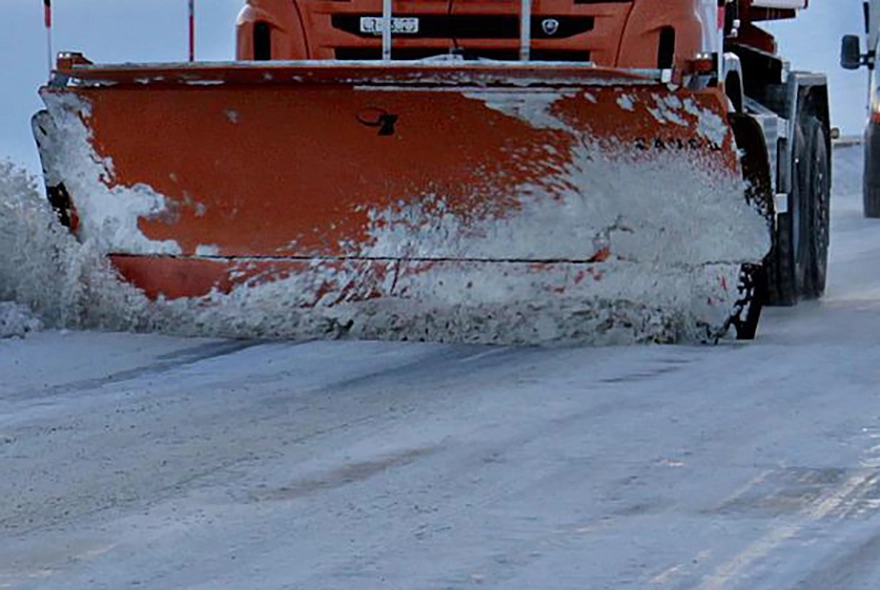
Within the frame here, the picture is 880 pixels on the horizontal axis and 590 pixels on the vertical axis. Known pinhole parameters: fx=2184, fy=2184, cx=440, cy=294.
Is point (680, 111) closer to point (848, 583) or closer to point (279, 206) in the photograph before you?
point (279, 206)

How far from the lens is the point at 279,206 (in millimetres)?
6891

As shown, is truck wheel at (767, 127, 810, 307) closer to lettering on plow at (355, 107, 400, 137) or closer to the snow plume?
lettering on plow at (355, 107, 400, 137)

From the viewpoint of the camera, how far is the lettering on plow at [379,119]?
6703 mm

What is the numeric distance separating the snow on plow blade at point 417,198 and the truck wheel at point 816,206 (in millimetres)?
2307

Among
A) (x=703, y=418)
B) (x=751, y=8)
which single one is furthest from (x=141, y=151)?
(x=751, y=8)

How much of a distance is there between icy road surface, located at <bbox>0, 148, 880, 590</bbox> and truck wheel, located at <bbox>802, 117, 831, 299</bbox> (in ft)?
7.26

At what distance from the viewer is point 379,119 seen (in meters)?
6.72

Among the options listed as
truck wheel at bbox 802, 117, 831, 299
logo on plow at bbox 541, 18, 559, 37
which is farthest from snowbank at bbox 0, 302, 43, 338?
truck wheel at bbox 802, 117, 831, 299

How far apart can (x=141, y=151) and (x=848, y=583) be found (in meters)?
3.95

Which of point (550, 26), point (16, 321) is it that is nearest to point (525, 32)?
point (550, 26)

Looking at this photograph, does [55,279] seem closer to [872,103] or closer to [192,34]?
[192,34]

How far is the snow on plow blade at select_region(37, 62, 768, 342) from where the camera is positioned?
6.62 m

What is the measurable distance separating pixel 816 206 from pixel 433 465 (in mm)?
4990

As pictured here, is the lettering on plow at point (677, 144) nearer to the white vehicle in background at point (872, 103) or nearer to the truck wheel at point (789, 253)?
the truck wheel at point (789, 253)
